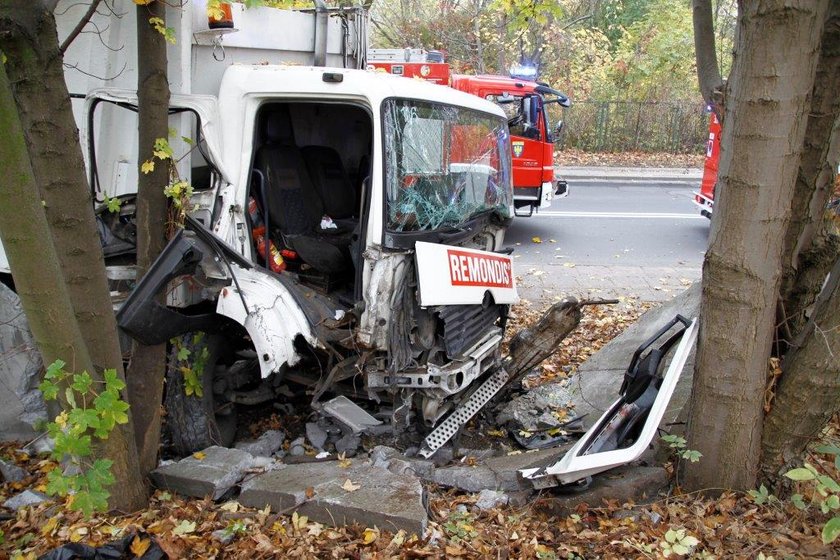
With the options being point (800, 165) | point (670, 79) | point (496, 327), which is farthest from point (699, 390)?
point (670, 79)

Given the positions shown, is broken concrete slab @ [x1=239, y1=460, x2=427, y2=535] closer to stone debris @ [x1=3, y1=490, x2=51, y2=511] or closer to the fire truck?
stone debris @ [x1=3, y1=490, x2=51, y2=511]

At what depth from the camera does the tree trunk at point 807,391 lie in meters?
3.12

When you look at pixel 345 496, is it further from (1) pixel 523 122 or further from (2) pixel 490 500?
(1) pixel 523 122

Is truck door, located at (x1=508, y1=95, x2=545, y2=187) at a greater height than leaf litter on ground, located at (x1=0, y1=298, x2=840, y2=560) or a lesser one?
Result: greater

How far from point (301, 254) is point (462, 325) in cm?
125

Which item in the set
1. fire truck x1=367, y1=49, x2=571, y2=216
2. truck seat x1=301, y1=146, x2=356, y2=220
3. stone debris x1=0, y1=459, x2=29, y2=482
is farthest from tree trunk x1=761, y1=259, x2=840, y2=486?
fire truck x1=367, y1=49, x2=571, y2=216

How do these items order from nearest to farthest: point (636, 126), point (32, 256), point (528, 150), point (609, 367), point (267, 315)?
point (32, 256), point (267, 315), point (609, 367), point (528, 150), point (636, 126)

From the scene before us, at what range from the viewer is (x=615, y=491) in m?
3.44

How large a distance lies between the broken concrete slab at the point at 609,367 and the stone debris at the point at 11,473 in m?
3.68

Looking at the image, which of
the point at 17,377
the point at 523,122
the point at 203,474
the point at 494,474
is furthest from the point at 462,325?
the point at 523,122

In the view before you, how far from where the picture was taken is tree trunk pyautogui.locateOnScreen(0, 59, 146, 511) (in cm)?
263

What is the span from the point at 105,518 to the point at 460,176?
3.16 metres

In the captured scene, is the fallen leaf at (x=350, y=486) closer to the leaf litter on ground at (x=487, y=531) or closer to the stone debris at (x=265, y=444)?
the leaf litter on ground at (x=487, y=531)

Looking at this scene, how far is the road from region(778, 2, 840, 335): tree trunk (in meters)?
4.88
